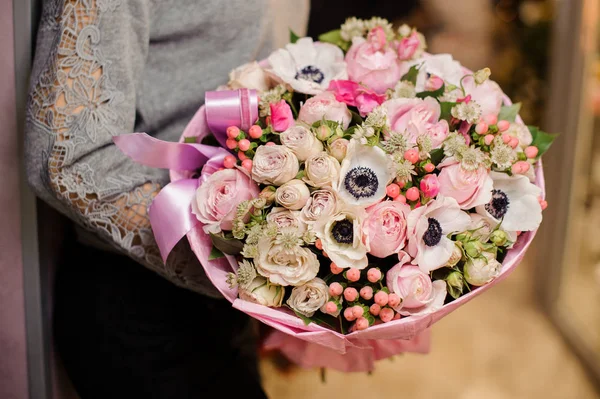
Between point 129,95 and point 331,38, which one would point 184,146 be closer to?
point 129,95

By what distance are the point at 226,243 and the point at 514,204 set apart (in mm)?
415

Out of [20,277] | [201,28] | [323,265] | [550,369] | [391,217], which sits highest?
[201,28]

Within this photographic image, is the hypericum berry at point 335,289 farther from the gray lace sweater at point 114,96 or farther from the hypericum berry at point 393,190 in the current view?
the gray lace sweater at point 114,96

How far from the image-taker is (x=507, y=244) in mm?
762

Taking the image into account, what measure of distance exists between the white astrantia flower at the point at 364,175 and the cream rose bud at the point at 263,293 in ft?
0.51

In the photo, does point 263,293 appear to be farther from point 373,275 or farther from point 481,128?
point 481,128

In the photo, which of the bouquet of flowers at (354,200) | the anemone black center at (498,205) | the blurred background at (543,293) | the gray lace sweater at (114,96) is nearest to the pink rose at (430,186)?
the bouquet of flowers at (354,200)

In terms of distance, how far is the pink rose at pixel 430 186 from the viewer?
697mm

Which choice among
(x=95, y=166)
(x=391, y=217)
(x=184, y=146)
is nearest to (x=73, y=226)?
(x=95, y=166)

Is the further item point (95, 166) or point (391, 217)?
point (95, 166)

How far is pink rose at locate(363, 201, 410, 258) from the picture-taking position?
667 millimetres

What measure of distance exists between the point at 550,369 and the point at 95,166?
1691 millimetres

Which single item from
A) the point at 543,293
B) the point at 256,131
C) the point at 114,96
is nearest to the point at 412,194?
the point at 256,131

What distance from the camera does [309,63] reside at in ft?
2.94
